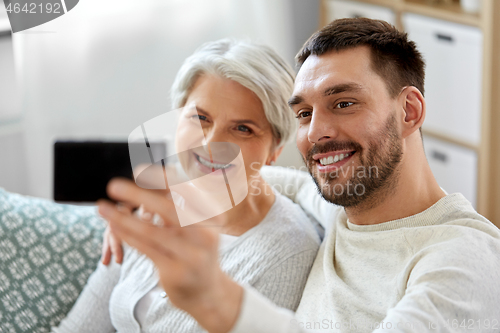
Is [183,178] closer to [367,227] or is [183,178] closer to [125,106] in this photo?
[125,106]

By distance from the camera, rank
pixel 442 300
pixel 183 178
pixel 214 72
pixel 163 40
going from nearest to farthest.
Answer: pixel 183 178, pixel 442 300, pixel 214 72, pixel 163 40

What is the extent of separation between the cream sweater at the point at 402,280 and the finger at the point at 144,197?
0.15 meters

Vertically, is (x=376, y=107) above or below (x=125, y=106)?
below

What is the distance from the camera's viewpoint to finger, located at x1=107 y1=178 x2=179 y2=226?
47 centimetres

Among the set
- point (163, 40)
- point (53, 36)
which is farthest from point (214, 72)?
point (163, 40)

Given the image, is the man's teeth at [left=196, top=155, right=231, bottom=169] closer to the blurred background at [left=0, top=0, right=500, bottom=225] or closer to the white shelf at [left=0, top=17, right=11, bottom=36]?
the blurred background at [left=0, top=0, right=500, bottom=225]

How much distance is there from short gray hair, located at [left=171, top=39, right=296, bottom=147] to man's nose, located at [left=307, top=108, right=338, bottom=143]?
0.13 m

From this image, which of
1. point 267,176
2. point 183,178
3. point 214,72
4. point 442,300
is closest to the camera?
→ point 183,178

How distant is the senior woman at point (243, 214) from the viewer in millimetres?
980

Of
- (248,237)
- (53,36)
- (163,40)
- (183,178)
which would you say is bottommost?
(248,237)

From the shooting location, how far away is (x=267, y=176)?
50.1 inches

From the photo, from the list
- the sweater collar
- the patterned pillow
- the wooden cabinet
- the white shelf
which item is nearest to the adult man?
the sweater collar

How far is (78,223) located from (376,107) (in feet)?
2.68

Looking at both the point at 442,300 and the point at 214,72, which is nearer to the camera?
the point at 442,300
